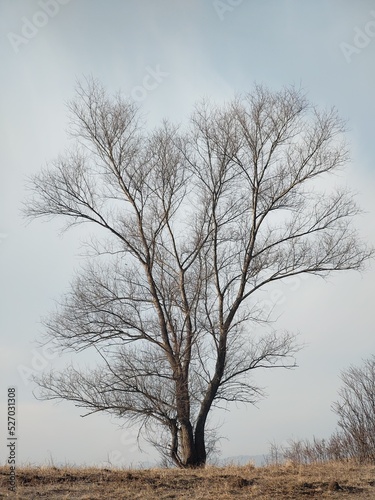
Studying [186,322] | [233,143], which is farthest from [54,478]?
[233,143]

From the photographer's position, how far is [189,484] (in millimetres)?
8680

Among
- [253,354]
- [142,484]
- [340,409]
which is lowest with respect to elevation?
[142,484]

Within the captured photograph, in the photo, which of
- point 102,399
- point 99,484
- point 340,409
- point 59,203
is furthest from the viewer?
point 340,409

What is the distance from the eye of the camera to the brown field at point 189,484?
7.87 metres

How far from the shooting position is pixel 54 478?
886 cm

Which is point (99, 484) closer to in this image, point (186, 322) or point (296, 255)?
point (186, 322)

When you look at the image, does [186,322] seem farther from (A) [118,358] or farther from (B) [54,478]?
(B) [54,478]

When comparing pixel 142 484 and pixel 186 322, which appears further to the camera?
pixel 186 322

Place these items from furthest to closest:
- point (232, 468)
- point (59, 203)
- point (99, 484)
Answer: point (59, 203), point (232, 468), point (99, 484)

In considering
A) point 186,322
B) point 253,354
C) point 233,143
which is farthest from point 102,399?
point 233,143

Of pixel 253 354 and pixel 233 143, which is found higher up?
pixel 233 143

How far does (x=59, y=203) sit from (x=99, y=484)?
295 inches

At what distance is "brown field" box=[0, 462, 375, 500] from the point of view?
7.87 m

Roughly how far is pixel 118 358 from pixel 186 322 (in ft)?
→ 5.81
